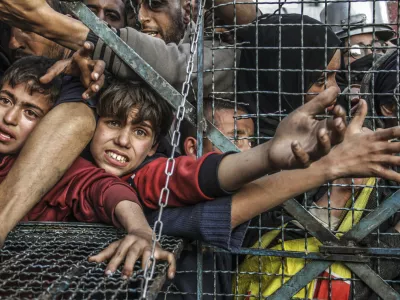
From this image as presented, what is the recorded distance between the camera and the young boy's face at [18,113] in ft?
7.69

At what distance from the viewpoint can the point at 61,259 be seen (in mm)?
1847

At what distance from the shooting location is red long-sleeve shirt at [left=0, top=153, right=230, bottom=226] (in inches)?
78.8

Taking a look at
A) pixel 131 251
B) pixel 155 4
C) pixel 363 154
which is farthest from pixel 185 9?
pixel 131 251

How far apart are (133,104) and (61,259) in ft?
2.67

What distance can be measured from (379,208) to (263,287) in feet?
1.97

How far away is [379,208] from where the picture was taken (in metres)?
2.12

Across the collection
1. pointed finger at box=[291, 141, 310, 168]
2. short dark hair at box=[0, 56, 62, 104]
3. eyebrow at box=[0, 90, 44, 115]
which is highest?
short dark hair at box=[0, 56, 62, 104]

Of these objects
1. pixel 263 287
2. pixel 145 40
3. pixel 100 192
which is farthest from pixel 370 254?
pixel 145 40

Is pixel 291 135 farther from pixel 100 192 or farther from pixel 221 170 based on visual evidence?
pixel 100 192

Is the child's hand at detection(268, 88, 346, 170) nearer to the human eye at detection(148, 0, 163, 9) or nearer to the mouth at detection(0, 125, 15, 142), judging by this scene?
the mouth at detection(0, 125, 15, 142)

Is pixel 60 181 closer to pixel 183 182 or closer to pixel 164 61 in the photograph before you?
pixel 183 182

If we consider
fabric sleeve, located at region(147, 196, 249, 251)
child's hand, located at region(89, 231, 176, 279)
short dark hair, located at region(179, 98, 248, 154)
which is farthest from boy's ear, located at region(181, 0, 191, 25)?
child's hand, located at region(89, 231, 176, 279)

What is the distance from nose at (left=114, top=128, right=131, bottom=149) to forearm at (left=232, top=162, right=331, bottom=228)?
0.59 metres

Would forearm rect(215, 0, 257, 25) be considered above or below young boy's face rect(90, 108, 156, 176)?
above
